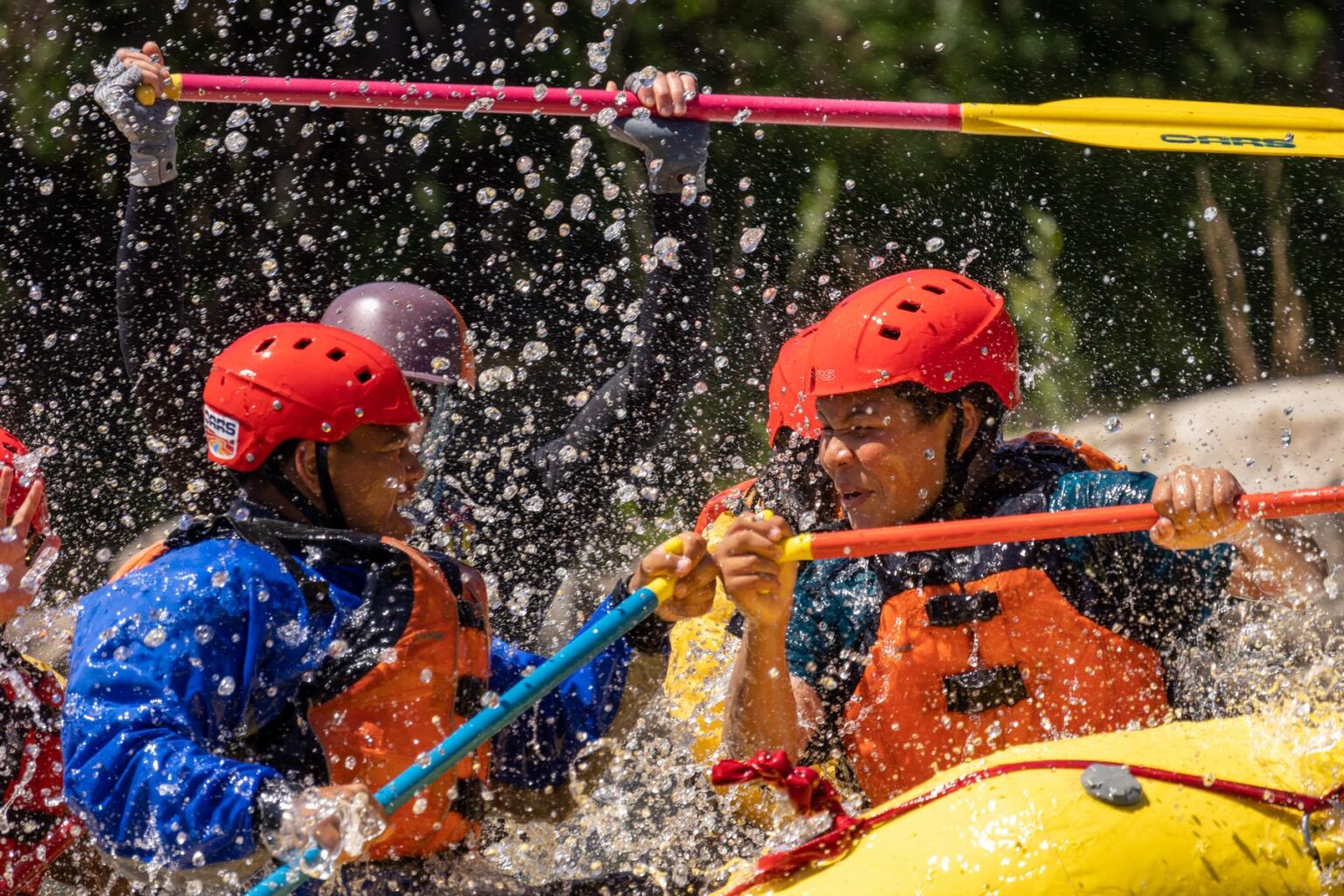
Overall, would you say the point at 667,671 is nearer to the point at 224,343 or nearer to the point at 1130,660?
the point at 1130,660

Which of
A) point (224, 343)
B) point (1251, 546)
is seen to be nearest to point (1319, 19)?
point (224, 343)

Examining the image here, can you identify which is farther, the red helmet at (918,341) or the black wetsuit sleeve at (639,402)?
the black wetsuit sleeve at (639,402)

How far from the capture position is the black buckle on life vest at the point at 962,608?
360cm

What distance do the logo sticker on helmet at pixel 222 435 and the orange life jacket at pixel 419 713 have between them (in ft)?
0.83

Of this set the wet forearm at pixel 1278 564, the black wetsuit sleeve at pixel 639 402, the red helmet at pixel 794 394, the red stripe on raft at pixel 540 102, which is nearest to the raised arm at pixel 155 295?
the red stripe on raft at pixel 540 102

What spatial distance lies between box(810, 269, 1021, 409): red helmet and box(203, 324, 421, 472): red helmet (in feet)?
3.20

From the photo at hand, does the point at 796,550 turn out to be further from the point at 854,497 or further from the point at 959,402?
the point at 959,402

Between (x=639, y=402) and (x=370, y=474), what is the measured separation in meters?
1.41

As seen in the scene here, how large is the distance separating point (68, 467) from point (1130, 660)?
19.1 ft

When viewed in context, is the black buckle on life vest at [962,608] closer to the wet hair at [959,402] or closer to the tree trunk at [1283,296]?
the wet hair at [959,402]

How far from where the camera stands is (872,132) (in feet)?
31.1

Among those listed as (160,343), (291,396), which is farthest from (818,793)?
(160,343)

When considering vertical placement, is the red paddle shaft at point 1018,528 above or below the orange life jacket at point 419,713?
above

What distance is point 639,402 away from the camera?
492 cm
